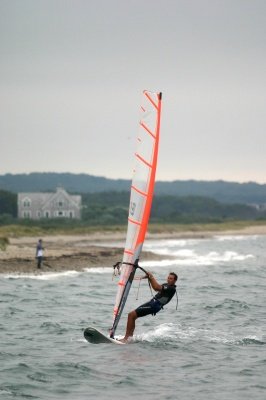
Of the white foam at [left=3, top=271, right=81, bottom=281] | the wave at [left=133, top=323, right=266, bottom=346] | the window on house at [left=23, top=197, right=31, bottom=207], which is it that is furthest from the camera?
the window on house at [left=23, top=197, right=31, bottom=207]

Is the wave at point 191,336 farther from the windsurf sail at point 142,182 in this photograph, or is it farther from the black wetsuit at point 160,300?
the windsurf sail at point 142,182

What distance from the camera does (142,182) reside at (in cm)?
1656

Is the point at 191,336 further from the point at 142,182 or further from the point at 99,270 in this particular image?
the point at 99,270

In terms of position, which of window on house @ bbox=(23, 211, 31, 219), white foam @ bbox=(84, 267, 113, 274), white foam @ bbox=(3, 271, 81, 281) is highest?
window on house @ bbox=(23, 211, 31, 219)

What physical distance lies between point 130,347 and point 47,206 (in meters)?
89.7

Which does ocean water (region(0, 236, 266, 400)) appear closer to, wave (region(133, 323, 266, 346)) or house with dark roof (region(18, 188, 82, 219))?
wave (region(133, 323, 266, 346))

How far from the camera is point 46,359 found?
662 inches

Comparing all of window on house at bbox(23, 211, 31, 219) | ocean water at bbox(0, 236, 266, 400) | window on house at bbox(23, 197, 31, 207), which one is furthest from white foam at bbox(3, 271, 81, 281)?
window on house at bbox(23, 211, 31, 219)

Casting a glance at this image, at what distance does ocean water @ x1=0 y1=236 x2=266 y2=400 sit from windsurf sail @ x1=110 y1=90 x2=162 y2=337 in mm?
1746

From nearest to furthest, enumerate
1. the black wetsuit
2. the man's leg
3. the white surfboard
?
the black wetsuit < the man's leg < the white surfboard

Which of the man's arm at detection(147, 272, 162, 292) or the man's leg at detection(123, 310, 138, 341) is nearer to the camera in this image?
the man's arm at detection(147, 272, 162, 292)

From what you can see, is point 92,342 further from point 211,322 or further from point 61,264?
point 61,264

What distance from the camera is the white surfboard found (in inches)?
701

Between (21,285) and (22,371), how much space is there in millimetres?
13795
